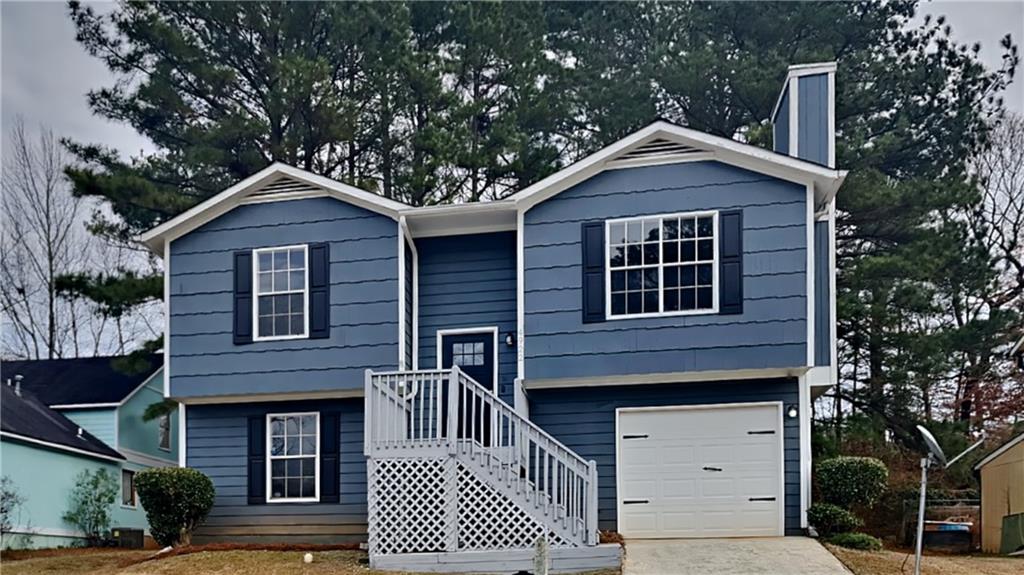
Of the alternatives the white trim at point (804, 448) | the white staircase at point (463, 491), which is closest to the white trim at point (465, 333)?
the white staircase at point (463, 491)

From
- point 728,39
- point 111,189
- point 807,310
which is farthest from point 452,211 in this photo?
point 728,39

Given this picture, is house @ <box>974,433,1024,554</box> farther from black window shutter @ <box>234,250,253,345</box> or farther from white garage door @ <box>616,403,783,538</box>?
black window shutter @ <box>234,250,253,345</box>

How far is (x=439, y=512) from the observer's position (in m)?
10.5

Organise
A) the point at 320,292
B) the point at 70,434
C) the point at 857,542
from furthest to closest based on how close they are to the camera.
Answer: the point at 70,434, the point at 320,292, the point at 857,542

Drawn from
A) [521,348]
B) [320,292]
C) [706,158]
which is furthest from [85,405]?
[706,158]

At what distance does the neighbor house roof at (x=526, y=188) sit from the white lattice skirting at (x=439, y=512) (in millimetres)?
3713

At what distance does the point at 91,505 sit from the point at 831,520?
13.8 metres

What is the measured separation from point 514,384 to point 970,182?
34.1ft

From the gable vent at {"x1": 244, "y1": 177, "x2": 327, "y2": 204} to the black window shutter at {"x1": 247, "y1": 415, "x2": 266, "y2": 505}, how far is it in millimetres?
3082

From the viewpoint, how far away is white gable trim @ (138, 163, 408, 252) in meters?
13.0

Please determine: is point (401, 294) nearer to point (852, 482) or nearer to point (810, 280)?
point (810, 280)

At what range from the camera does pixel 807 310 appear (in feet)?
37.9

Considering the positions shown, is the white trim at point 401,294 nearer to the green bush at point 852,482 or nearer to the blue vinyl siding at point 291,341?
the blue vinyl siding at point 291,341

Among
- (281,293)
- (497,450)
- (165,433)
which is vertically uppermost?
(281,293)
